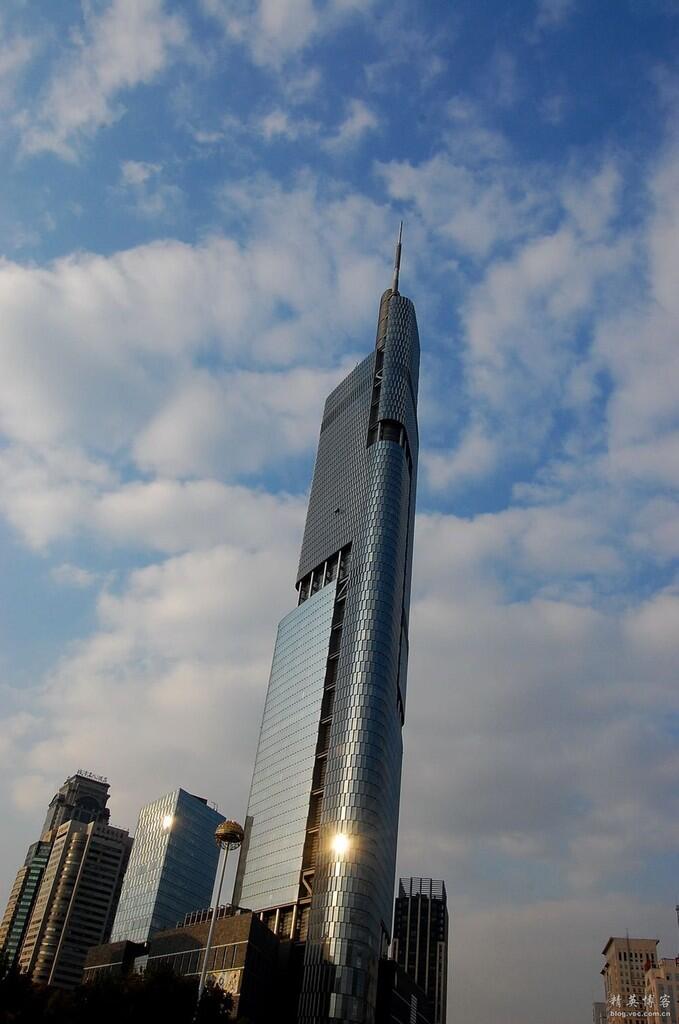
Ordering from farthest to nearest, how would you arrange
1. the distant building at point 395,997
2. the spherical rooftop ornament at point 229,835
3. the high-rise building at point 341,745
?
the distant building at point 395,997
the high-rise building at point 341,745
the spherical rooftop ornament at point 229,835

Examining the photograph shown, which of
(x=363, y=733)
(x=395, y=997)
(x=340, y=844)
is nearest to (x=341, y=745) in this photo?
(x=363, y=733)

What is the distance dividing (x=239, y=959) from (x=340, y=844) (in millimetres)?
23658

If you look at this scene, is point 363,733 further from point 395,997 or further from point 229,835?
point 229,835

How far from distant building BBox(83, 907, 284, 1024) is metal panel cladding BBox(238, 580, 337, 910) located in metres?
10.6

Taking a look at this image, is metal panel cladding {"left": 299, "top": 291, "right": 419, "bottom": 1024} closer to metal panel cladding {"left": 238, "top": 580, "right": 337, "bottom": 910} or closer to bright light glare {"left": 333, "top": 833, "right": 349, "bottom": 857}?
bright light glare {"left": 333, "top": 833, "right": 349, "bottom": 857}

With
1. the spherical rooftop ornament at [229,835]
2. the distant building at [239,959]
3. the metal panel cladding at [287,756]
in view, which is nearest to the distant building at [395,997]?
the distant building at [239,959]

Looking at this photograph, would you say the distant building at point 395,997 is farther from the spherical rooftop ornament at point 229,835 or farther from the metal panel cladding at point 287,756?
the spherical rooftop ornament at point 229,835

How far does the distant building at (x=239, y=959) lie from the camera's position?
413ft

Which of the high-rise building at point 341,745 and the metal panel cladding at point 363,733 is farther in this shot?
the high-rise building at point 341,745

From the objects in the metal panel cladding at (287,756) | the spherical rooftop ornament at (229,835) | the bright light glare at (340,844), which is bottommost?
the spherical rooftop ornament at (229,835)

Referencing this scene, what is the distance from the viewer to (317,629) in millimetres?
A: 179750

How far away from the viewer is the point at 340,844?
140 m

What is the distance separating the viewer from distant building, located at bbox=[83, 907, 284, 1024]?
126m

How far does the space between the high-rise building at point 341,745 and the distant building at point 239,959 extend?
704 cm
